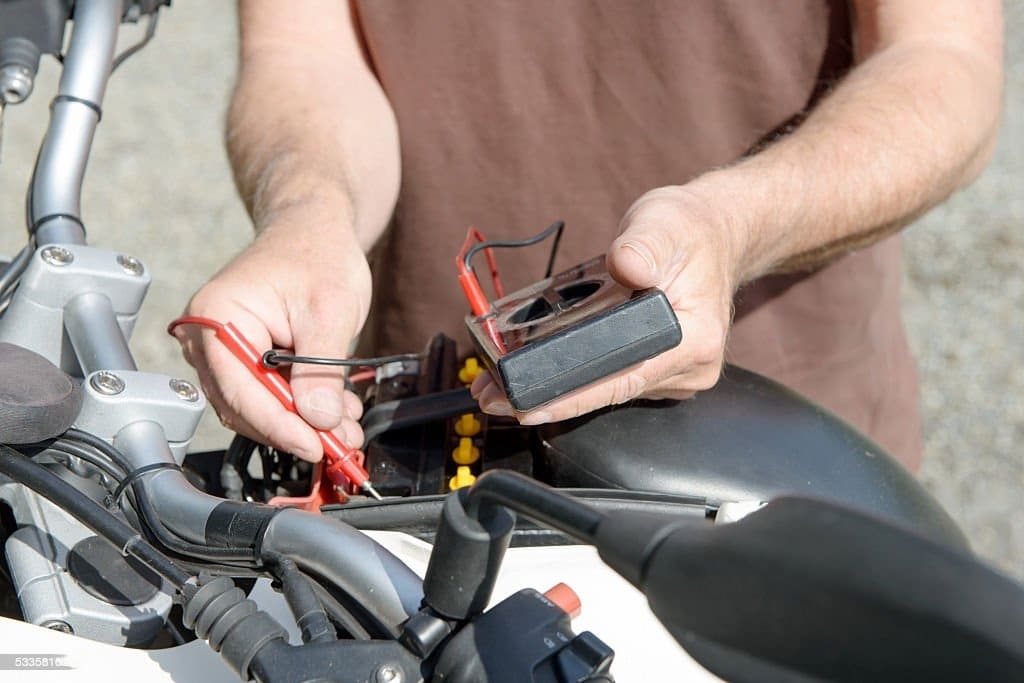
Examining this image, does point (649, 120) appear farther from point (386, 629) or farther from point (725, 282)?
point (386, 629)

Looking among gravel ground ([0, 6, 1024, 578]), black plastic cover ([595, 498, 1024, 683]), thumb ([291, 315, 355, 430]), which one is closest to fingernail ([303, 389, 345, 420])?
thumb ([291, 315, 355, 430])

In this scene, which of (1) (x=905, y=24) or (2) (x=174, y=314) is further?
(2) (x=174, y=314)

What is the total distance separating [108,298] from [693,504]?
0.47 meters

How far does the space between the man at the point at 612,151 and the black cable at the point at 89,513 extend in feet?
0.91

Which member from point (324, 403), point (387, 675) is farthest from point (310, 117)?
point (387, 675)

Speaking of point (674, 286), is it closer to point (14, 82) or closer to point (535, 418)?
point (535, 418)

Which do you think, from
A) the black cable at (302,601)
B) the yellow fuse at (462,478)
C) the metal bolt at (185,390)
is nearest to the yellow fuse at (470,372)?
the yellow fuse at (462,478)

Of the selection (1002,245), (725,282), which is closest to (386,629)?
(725,282)

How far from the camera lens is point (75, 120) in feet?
3.18

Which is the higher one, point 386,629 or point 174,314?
point 386,629

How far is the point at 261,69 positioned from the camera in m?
1.45

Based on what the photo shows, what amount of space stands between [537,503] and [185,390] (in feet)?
1.28

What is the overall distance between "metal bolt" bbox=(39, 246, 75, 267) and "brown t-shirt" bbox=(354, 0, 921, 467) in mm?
624

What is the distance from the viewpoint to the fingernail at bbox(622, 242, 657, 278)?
80 cm
